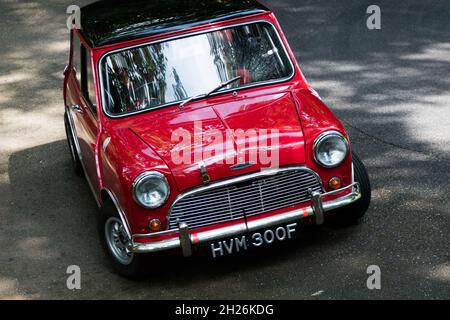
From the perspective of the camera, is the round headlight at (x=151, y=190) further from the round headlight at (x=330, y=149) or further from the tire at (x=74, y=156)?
the tire at (x=74, y=156)

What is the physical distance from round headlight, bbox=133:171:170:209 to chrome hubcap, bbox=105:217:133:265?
460 mm

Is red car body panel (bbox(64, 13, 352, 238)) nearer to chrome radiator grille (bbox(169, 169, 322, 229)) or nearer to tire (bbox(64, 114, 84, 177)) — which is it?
chrome radiator grille (bbox(169, 169, 322, 229))

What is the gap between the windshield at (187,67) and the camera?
24.1 ft

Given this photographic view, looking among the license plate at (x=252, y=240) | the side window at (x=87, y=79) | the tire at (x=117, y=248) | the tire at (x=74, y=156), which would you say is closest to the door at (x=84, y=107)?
the side window at (x=87, y=79)

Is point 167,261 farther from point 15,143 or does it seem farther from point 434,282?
point 15,143

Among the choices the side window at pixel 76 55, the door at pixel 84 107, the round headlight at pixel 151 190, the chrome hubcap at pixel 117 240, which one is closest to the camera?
the round headlight at pixel 151 190

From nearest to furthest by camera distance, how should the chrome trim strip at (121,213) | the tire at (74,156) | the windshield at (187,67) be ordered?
the chrome trim strip at (121,213)
the windshield at (187,67)
the tire at (74,156)

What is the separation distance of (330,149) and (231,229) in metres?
0.95

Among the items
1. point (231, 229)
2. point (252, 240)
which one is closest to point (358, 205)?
point (252, 240)

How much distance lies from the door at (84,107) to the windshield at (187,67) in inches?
11.7

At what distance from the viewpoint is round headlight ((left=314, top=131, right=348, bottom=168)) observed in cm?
673

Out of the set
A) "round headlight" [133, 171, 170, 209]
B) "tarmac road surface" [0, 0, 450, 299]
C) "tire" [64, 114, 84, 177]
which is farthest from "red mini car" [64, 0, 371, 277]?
"tire" [64, 114, 84, 177]

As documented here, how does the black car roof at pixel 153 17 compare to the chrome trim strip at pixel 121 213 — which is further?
the black car roof at pixel 153 17
